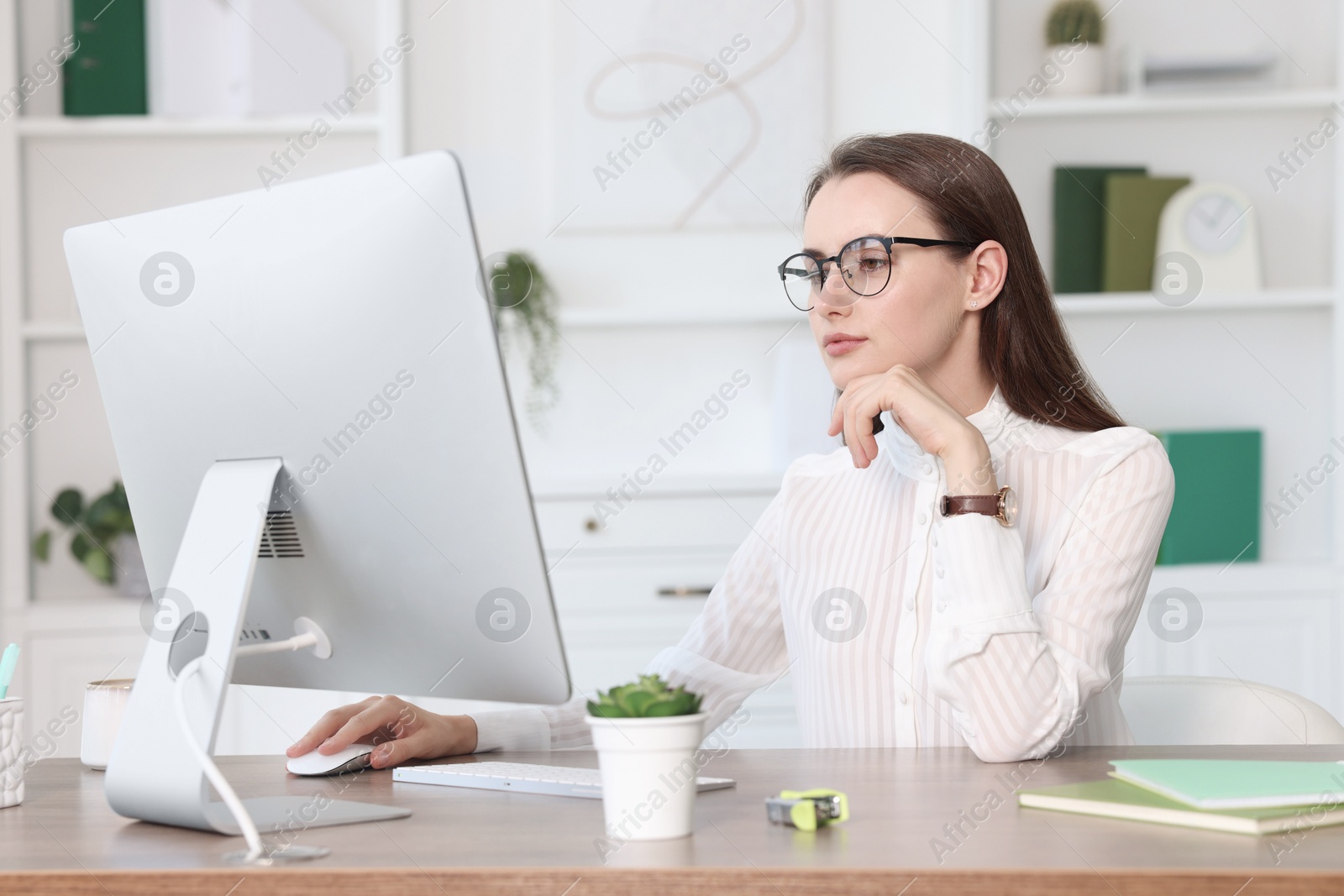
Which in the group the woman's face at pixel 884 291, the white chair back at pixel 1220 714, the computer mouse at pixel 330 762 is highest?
the woman's face at pixel 884 291

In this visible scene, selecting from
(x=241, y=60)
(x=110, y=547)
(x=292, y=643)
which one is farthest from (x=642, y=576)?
(x=292, y=643)

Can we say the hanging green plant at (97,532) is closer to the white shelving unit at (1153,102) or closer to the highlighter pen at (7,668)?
the highlighter pen at (7,668)

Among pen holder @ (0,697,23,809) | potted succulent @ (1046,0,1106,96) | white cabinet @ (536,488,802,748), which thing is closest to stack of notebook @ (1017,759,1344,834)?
pen holder @ (0,697,23,809)

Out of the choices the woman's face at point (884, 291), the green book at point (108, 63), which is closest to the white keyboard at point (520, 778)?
the woman's face at point (884, 291)

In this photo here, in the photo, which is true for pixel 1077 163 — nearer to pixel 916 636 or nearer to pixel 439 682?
pixel 916 636

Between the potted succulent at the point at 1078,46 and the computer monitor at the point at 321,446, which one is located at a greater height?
the potted succulent at the point at 1078,46

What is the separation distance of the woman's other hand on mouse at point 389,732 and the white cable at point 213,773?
0.24 meters

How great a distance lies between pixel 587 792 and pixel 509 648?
137 mm

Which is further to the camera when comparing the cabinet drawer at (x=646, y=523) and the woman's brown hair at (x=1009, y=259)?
the cabinet drawer at (x=646, y=523)

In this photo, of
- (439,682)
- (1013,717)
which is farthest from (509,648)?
(1013,717)

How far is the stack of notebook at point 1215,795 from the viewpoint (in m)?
0.77

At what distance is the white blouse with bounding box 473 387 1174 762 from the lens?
115cm

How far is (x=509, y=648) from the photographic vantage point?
2.94ft

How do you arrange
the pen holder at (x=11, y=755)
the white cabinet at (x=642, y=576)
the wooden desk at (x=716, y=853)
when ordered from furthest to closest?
the white cabinet at (x=642, y=576)
the pen holder at (x=11, y=755)
the wooden desk at (x=716, y=853)
